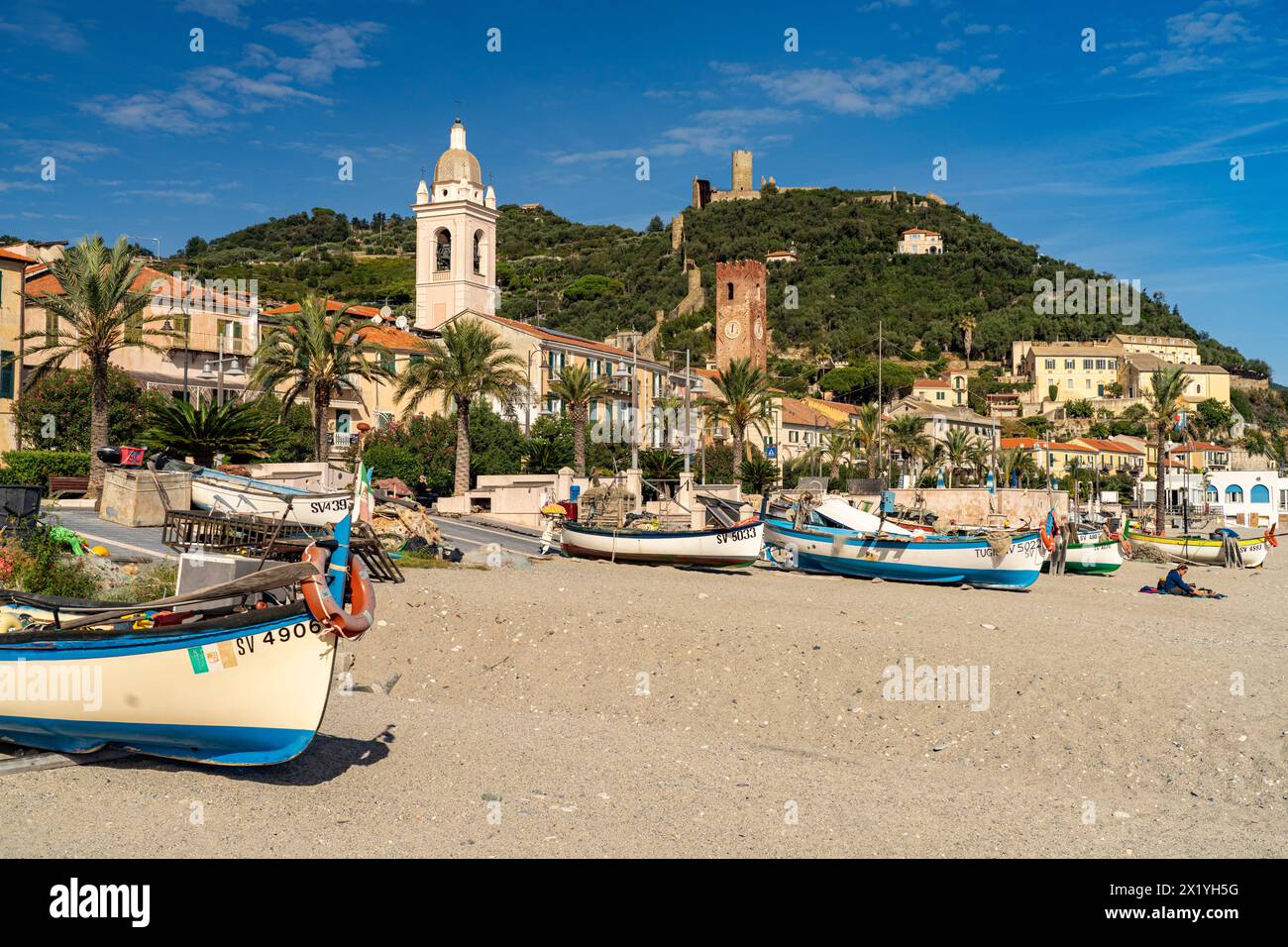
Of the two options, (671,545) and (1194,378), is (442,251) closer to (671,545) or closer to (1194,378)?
(671,545)

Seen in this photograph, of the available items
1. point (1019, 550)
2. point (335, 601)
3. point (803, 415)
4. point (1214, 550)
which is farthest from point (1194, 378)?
point (335, 601)

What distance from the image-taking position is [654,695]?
15125mm

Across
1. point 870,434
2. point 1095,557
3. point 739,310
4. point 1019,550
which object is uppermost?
point 739,310

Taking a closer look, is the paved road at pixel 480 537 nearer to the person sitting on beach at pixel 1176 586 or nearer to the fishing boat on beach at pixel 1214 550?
the person sitting on beach at pixel 1176 586

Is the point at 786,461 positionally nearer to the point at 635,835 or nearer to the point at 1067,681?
the point at 1067,681

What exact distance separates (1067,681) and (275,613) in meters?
11.2

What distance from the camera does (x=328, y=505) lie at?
1000 inches

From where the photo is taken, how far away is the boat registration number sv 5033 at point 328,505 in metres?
25.4

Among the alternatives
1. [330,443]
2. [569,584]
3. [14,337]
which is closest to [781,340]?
[330,443]

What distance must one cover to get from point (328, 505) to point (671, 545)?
9.25m

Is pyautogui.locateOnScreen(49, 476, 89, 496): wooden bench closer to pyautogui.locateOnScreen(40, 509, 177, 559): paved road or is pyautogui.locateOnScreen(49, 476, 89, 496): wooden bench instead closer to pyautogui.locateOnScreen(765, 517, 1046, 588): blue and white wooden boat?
pyautogui.locateOnScreen(40, 509, 177, 559): paved road

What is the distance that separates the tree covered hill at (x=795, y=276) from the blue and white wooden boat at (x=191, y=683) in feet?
382

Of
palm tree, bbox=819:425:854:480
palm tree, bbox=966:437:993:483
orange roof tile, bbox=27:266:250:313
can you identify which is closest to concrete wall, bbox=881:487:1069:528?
palm tree, bbox=819:425:854:480

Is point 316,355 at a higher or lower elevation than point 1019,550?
higher
